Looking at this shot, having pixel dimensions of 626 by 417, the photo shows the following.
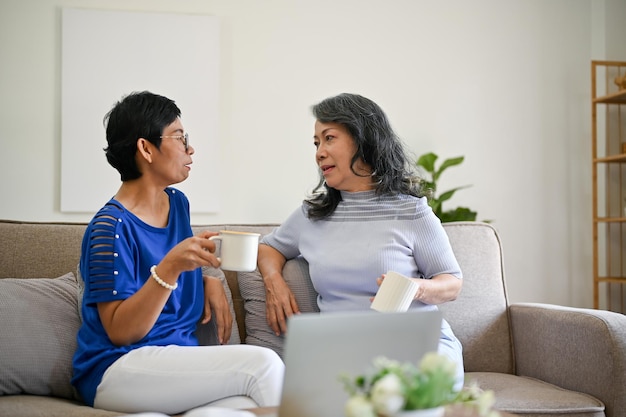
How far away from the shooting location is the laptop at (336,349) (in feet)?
3.38

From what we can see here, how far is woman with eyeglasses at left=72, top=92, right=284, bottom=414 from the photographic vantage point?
63.0 inches

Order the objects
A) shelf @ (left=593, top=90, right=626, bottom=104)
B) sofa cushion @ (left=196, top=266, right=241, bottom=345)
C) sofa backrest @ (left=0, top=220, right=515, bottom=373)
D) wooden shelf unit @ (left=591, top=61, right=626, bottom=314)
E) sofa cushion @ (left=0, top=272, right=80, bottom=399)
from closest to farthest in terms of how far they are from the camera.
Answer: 1. sofa cushion @ (left=0, top=272, right=80, bottom=399)
2. sofa cushion @ (left=196, top=266, right=241, bottom=345)
3. sofa backrest @ (left=0, top=220, right=515, bottom=373)
4. shelf @ (left=593, top=90, right=626, bottom=104)
5. wooden shelf unit @ (left=591, top=61, right=626, bottom=314)

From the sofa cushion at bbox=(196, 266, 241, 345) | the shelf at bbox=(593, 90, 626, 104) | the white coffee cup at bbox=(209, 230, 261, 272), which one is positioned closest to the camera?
the white coffee cup at bbox=(209, 230, 261, 272)

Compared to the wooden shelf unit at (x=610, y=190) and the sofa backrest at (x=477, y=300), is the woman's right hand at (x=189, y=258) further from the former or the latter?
the wooden shelf unit at (x=610, y=190)

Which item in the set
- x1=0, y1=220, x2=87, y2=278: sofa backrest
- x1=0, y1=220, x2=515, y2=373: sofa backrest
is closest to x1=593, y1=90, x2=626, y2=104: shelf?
x1=0, y1=220, x2=515, y2=373: sofa backrest

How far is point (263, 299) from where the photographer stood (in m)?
2.19

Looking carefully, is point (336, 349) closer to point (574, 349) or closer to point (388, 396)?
point (388, 396)

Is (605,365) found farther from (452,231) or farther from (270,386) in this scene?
(270,386)

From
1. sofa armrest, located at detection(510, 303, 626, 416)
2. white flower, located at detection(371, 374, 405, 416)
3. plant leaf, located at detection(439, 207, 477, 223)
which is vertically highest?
plant leaf, located at detection(439, 207, 477, 223)

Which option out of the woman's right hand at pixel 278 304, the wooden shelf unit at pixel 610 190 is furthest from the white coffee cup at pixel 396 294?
the wooden shelf unit at pixel 610 190

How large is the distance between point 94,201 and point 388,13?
2058 mm

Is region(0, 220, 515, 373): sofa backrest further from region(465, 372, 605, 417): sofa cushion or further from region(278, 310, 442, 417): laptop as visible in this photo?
region(278, 310, 442, 417): laptop

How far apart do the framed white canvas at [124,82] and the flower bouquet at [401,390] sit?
328 centimetres

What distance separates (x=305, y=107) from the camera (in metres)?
4.31
